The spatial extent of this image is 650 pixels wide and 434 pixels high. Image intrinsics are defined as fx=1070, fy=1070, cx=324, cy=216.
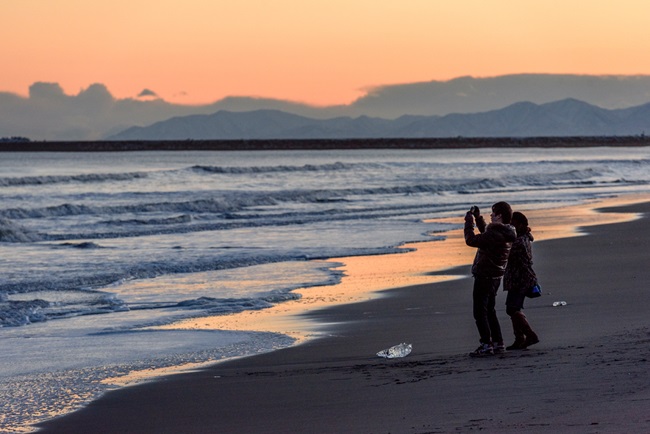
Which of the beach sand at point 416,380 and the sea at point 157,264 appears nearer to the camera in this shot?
the beach sand at point 416,380

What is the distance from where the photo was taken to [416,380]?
7.34 m

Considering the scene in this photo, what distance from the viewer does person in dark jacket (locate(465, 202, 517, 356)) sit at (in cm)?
842

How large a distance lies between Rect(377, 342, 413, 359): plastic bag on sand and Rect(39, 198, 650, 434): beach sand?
7 cm

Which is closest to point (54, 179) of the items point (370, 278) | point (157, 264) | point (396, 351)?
point (157, 264)

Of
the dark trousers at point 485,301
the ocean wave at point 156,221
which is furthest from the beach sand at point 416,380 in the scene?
the ocean wave at point 156,221

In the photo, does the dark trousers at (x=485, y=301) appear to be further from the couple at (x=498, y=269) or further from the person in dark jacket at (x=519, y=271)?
the person in dark jacket at (x=519, y=271)

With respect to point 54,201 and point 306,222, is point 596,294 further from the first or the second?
point 54,201

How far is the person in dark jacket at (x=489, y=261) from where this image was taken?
27.6 ft

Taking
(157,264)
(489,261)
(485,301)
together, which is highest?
(489,261)

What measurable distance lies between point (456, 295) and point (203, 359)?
455 cm

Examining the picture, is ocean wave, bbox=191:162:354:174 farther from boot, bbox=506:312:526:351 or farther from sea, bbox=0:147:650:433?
boot, bbox=506:312:526:351

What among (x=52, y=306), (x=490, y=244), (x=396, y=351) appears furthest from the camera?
(x=52, y=306)

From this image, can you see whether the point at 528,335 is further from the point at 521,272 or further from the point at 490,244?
the point at 490,244

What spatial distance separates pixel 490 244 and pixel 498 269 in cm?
30
